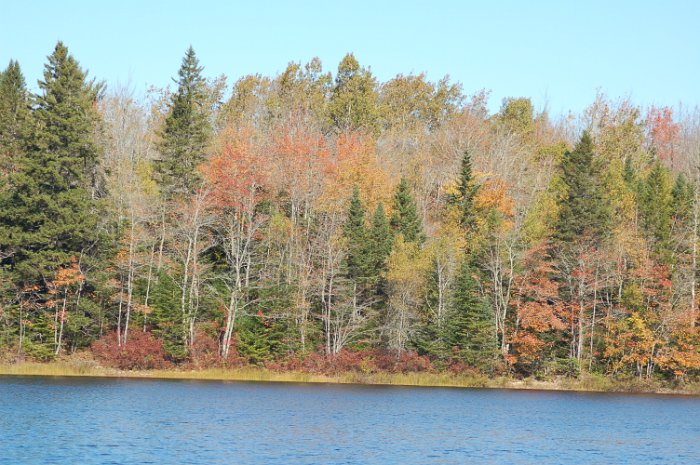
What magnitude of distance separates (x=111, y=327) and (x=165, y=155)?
18.5 meters

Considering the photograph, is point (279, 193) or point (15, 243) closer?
point (15, 243)

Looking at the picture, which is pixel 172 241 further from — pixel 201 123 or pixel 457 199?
pixel 457 199

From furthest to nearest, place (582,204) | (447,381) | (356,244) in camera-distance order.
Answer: (582,204) → (356,244) → (447,381)

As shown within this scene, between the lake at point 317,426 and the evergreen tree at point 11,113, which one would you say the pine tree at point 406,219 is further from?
the evergreen tree at point 11,113

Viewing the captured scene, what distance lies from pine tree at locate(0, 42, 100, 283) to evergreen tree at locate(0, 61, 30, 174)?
12.5 ft

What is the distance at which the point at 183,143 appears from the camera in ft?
276

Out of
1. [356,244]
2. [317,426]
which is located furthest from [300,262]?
[317,426]

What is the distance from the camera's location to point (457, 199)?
89.0 m

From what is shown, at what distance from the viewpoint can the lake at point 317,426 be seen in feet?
106

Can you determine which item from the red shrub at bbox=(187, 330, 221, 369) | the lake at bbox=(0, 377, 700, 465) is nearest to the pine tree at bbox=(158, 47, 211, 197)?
the red shrub at bbox=(187, 330, 221, 369)

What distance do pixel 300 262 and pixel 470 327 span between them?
16.4 metres

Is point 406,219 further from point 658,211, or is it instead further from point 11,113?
point 11,113

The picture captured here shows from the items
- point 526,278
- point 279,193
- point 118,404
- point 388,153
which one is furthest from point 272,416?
point 388,153

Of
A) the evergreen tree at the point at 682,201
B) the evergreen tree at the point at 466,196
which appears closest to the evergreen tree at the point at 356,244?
→ the evergreen tree at the point at 466,196
